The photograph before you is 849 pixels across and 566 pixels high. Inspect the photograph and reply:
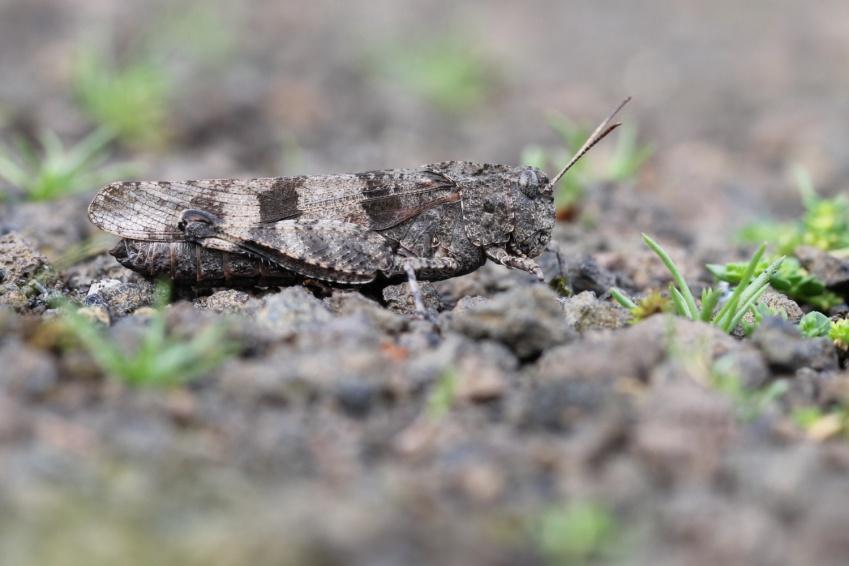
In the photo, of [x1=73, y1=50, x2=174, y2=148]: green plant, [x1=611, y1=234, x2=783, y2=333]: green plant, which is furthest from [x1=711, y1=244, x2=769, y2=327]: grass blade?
[x1=73, y1=50, x2=174, y2=148]: green plant

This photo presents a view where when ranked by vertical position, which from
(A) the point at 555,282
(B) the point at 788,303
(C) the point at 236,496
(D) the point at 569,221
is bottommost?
(C) the point at 236,496

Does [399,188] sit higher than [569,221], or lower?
lower

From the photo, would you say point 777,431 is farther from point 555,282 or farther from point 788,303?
point 555,282

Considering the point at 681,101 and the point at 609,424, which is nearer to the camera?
the point at 609,424

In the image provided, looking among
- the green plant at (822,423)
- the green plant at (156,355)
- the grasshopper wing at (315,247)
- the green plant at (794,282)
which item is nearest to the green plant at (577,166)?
the green plant at (794,282)

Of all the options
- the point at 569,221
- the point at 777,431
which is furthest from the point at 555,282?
the point at 777,431

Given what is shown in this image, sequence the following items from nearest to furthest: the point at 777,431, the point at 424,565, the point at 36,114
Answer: the point at 424,565 → the point at 777,431 → the point at 36,114
